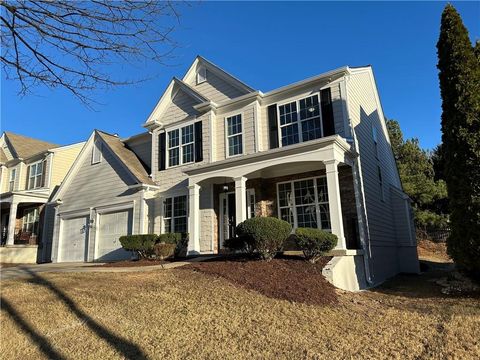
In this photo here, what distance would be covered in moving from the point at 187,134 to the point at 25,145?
16.3m

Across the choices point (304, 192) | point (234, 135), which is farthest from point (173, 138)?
point (304, 192)

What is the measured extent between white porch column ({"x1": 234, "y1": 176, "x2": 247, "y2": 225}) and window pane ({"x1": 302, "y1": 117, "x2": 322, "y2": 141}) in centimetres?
266

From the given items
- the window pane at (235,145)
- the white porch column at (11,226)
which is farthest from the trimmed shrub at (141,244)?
the white porch column at (11,226)

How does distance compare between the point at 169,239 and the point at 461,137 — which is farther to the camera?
the point at 169,239

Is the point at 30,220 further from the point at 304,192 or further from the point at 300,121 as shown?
the point at 300,121

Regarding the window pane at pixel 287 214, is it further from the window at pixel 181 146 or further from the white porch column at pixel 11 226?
the white porch column at pixel 11 226

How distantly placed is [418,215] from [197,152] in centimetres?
1838

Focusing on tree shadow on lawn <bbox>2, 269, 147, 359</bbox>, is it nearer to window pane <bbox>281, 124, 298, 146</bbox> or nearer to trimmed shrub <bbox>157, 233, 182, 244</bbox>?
trimmed shrub <bbox>157, 233, 182, 244</bbox>

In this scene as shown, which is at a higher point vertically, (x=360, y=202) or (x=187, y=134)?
(x=187, y=134)

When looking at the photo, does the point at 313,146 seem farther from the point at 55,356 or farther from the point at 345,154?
the point at 55,356

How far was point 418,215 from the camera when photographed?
2530 centimetres

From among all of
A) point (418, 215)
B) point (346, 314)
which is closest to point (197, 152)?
point (346, 314)

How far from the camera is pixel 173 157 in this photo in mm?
15320

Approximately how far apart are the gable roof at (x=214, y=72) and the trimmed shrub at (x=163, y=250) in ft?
21.8
